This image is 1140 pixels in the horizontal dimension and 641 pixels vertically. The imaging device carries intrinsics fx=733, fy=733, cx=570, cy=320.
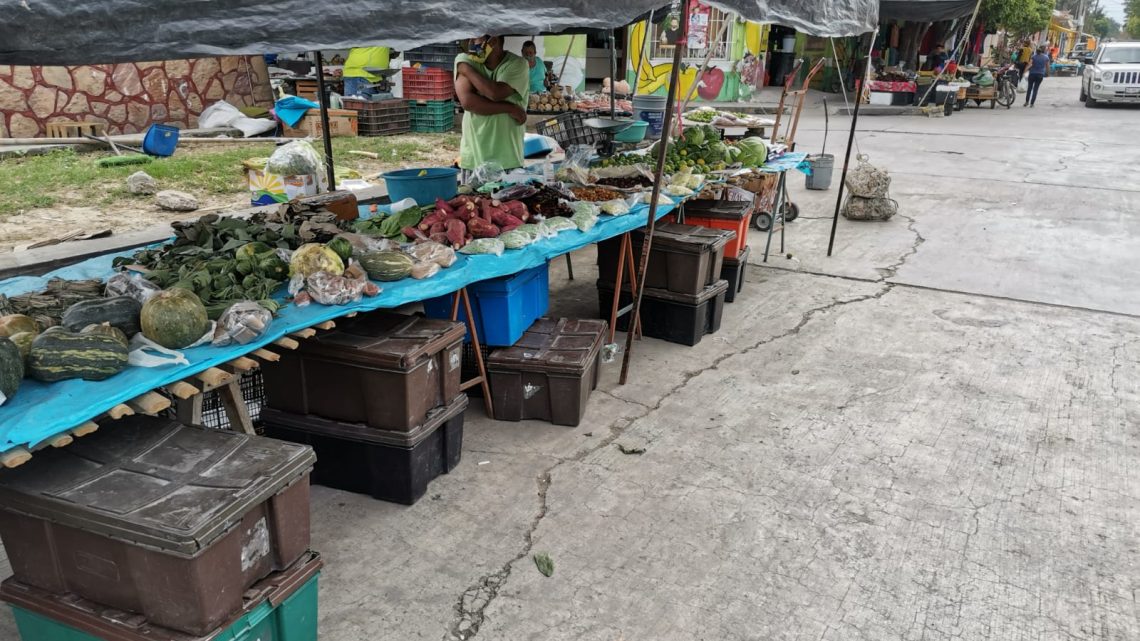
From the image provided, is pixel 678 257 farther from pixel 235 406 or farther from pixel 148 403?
pixel 148 403

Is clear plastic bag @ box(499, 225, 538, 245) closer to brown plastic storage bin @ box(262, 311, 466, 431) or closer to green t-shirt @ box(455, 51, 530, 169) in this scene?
brown plastic storage bin @ box(262, 311, 466, 431)

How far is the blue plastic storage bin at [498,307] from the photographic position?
14.8 feet

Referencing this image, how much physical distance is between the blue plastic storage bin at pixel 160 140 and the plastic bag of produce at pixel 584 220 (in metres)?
9.56

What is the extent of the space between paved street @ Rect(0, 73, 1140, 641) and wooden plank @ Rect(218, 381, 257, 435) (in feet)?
2.11

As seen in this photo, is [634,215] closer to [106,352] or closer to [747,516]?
[747,516]

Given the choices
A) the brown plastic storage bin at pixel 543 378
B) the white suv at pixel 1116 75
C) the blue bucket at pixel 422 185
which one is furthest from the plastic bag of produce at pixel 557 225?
the white suv at pixel 1116 75

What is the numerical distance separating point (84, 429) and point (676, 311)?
4.28 m

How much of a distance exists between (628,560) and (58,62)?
2.98 meters

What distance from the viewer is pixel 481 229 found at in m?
4.68

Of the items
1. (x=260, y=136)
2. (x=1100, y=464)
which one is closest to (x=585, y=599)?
(x=1100, y=464)

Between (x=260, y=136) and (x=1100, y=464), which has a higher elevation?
(x=260, y=136)

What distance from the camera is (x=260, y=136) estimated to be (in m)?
14.3

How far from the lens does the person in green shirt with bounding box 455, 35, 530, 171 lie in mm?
5926

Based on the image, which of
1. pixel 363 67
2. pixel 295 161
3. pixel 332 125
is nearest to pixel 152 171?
pixel 332 125
